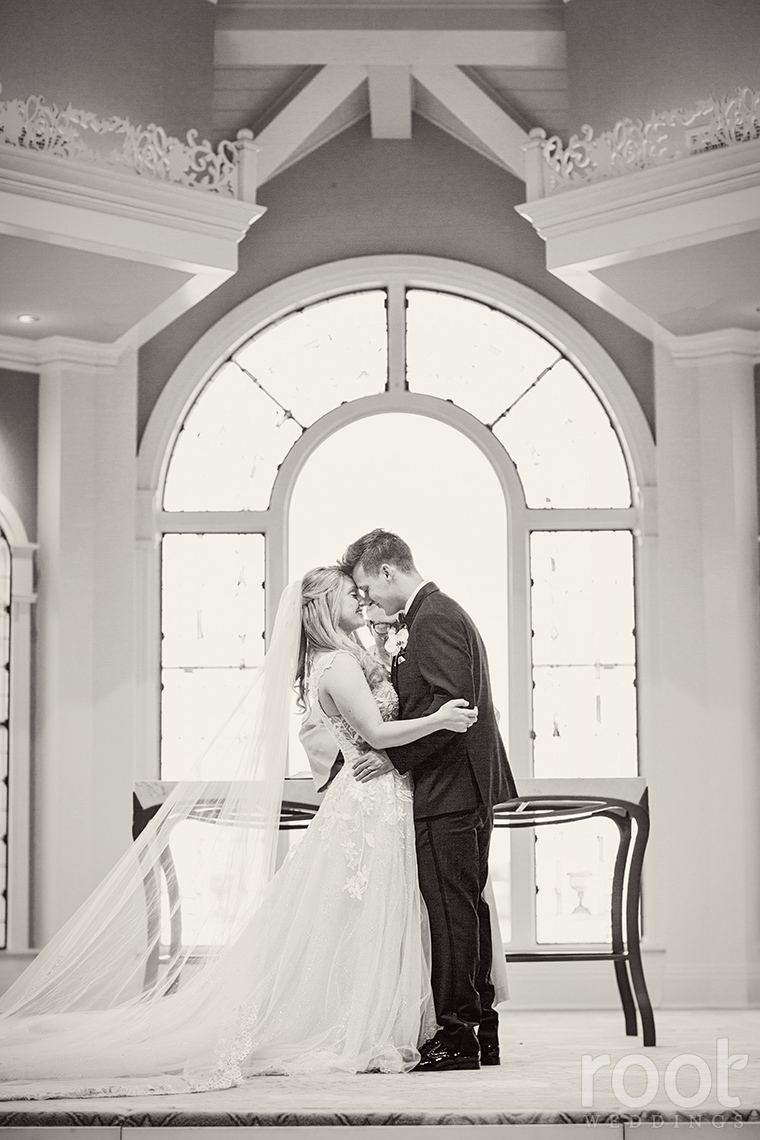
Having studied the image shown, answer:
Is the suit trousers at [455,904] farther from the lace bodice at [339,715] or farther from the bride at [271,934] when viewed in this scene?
the lace bodice at [339,715]

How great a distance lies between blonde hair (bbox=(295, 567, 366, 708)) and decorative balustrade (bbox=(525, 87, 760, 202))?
2.54 m

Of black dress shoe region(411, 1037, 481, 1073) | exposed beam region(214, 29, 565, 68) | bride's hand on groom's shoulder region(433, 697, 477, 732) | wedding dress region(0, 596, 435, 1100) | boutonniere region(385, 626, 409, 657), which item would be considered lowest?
black dress shoe region(411, 1037, 481, 1073)

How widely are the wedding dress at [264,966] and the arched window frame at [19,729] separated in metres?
2.42

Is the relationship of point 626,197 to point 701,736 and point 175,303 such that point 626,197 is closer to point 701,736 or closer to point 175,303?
point 175,303

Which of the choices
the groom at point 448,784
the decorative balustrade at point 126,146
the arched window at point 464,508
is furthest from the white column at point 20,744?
the groom at point 448,784

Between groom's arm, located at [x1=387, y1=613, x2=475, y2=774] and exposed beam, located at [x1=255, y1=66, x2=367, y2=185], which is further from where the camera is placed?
exposed beam, located at [x1=255, y1=66, x2=367, y2=185]

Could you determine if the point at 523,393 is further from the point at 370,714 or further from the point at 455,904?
the point at 455,904

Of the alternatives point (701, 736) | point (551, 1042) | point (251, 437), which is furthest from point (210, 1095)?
point (251, 437)

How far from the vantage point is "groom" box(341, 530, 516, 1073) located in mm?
4410

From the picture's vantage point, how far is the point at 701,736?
705 centimetres

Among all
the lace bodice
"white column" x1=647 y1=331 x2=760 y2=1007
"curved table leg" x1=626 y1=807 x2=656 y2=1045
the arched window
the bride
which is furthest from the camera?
the arched window

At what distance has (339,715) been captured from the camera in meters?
4.71

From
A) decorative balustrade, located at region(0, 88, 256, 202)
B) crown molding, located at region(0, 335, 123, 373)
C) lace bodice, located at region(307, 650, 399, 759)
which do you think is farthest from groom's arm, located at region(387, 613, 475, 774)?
crown molding, located at region(0, 335, 123, 373)

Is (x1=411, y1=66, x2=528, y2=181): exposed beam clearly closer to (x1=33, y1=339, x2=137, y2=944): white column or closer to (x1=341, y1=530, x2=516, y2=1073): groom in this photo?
(x1=33, y1=339, x2=137, y2=944): white column
